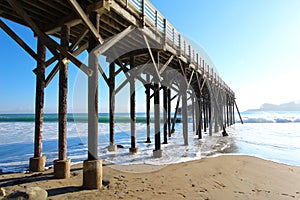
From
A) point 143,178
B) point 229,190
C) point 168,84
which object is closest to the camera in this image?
point 229,190

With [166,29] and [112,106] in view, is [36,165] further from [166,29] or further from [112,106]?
[166,29]

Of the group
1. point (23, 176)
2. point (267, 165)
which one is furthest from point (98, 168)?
point (267, 165)

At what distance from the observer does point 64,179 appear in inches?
175

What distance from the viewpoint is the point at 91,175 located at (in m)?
3.93

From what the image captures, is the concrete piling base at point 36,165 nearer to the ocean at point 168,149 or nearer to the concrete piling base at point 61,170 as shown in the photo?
the ocean at point 168,149

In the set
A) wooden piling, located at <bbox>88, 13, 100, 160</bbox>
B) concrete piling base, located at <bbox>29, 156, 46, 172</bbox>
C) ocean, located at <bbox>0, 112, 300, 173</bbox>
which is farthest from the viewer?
ocean, located at <bbox>0, 112, 300, 173</bbox>

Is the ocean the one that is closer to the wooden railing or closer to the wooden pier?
the wooden pier

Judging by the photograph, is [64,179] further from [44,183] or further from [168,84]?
[168,84]

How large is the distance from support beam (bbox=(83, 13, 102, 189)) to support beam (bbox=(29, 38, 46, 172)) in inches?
77.0

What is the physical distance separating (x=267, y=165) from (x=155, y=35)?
18.1 feet

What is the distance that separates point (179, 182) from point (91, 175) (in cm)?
188

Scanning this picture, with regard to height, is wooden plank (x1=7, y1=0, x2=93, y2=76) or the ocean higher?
wooden plank (x1=7, y1=0, x2=93, y2=76)

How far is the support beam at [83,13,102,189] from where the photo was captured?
3936 millimetres

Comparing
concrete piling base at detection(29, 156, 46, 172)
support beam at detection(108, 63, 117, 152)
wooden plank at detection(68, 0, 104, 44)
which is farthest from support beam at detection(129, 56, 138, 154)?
wooden plank at detection(68, 0, 104, 44)
